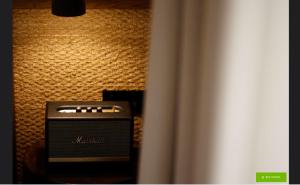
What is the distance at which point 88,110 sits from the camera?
1.98 m

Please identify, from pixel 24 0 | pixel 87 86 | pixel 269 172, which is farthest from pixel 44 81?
pixel 269 172

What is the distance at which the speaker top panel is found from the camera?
1920mm

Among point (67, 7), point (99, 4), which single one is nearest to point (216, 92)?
point (67, 7)

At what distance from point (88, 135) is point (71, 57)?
44 centimetres

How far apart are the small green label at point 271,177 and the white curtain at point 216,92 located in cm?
1

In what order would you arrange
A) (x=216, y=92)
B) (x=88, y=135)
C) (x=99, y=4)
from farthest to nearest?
(x=99, y=4)
(x=88, y=135)
(x=216, y=92)

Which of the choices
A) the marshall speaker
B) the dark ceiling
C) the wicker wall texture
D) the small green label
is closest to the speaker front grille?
the marshall speaker

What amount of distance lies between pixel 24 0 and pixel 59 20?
15 cm

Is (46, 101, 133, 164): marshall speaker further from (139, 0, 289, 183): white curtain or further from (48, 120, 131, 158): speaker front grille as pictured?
(139, 0, 289, 183): white curtain

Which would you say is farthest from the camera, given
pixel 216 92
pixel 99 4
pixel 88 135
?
pixel 99 4

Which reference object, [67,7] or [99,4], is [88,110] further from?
[99,4]

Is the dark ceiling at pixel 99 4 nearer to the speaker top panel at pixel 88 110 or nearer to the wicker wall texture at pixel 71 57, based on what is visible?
the wicker wall texture at pixel 71 57

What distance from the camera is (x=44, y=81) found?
7.42 ft

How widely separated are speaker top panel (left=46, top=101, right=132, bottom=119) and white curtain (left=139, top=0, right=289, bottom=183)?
2.08 ft
